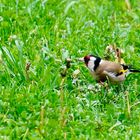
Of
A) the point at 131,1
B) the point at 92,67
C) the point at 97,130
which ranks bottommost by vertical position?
the point at 97,130

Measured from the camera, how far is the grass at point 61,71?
495 cm

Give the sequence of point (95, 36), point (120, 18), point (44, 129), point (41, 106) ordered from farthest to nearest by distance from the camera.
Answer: point (120, 18)
point (95, 36)
point (41, 106)
point (44, 129)

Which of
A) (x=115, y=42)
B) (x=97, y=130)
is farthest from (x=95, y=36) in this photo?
Result: (x=97, y=130)

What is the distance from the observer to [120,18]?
7480 millimetres

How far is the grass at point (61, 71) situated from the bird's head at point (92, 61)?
0.14 metres

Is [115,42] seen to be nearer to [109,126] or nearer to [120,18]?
[120,18]

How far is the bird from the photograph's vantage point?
18.6 feet

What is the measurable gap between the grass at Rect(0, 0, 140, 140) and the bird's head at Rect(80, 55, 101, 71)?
143 mm

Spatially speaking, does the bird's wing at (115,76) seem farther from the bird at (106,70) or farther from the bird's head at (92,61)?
the bird's head at (92,61)

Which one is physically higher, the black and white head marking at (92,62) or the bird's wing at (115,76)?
the black and white head marking at (92,62)

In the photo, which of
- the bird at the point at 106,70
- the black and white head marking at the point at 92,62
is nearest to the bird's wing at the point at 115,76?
the bird at the point at 106,70

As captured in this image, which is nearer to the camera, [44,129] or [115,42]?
[44,129]

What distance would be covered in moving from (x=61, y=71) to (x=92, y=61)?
0.28 metres

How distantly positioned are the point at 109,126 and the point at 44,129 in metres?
0.54
